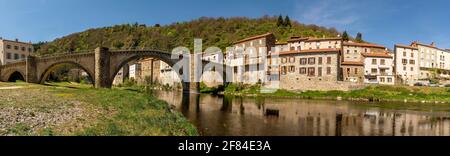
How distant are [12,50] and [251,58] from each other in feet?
222

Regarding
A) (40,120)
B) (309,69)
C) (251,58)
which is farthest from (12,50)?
(40,120)

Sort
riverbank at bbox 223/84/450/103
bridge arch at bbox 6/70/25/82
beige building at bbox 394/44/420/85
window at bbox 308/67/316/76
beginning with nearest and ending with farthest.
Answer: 1. riverbank at bbox 223/84/450/103
2. bridge arch at bbox 6/70/25/82
3. window at bbox 308/67/316/76
4. beige building at bbox 394/44/420/85

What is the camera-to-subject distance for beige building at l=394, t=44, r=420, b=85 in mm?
71375

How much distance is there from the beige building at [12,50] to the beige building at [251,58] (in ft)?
190

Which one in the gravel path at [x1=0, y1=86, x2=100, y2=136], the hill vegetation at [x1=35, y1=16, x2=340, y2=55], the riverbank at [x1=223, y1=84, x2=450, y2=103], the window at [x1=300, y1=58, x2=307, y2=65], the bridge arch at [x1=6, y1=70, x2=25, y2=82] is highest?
the hill vegetation at [x1=35, y1=16, x2=340, y2=55]

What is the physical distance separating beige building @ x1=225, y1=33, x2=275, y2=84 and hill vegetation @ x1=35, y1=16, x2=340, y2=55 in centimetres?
5892

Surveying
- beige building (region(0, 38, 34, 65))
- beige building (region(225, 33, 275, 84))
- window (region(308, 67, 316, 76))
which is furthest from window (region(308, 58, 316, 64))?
beige building (region(0, 38, 34, 65))

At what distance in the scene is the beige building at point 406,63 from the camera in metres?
71.4

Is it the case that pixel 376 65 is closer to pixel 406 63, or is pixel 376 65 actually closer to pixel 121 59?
pixel 406 63

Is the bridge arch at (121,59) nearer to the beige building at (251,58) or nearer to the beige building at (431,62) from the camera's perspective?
the beige building at (251,58)

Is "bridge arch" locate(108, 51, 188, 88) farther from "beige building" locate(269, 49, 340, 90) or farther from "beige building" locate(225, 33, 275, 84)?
"beige building" locate(269, 49, 340, 90)

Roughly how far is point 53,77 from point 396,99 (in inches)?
3302
